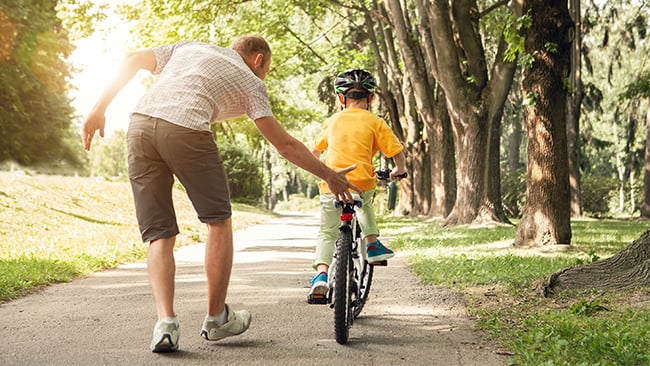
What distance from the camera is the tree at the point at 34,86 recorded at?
23.2 metres

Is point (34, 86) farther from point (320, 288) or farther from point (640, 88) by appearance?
point (320, 288)

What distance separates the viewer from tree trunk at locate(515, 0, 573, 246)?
10.6 meters

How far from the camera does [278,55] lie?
89.6 feet

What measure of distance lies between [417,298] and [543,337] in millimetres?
2166

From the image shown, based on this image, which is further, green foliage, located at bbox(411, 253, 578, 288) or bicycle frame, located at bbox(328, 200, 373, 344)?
green foliage, located at bbox(411, 253, 578, 288)

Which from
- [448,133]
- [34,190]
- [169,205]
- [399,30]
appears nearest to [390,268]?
[169,205]

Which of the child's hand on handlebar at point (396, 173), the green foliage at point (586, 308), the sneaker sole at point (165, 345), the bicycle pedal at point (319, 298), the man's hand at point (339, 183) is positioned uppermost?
the child's hand on handlebar at point (396, 173)

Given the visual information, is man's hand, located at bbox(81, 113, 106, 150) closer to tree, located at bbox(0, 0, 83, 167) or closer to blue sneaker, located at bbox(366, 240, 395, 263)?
blue sneaker, located at bbox(366, 240, 395, 263)

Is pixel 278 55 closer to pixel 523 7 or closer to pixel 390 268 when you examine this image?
pixel 523 7

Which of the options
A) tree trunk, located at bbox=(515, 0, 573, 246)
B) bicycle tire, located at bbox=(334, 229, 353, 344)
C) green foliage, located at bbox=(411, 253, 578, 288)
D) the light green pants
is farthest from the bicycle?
tree trunk, located at bbox=(515, 0, 573, 246)

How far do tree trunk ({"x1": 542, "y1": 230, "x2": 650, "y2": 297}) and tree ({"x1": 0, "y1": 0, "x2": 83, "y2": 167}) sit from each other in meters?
20.3

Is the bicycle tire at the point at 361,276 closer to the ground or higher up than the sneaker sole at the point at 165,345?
higher up

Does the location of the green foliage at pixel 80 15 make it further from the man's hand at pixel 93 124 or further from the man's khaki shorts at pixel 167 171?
the man's khaki shorts at pixel 167 171

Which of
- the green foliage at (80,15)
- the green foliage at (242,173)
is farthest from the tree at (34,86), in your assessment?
the green foliage at (242,173)
